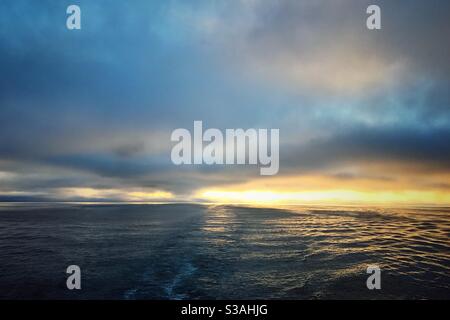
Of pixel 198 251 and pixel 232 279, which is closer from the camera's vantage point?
pixel 232 279

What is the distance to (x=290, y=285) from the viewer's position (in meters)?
14.5

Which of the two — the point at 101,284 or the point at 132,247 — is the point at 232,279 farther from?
the point at 132,247

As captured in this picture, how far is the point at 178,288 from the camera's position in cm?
1405

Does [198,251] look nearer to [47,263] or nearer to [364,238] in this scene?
[47,263]
